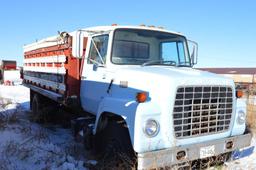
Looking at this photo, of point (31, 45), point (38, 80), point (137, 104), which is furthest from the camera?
point (31, 45)

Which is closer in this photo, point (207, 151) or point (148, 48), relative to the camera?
point (207, 151)

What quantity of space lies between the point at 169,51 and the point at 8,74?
95.4ft

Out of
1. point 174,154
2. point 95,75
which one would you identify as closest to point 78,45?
point 95,75

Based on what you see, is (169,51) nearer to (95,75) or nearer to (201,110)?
(95,75)

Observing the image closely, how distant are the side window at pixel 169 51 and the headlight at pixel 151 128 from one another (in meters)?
2.20

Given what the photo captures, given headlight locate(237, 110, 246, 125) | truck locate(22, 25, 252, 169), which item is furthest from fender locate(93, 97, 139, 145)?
headlight locate(237, 110, 246, 125)

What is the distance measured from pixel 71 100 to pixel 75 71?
0.63 m

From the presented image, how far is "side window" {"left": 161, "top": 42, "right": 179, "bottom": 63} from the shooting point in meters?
6.05

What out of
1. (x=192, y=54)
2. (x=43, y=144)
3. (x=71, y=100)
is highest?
(x=192, y=54)

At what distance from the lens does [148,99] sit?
4.36 metres

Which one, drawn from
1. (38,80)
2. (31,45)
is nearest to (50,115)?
(38,80)

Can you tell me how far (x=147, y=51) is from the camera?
19.2 ft

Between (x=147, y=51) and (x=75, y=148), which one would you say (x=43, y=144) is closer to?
(x=75, y=148)

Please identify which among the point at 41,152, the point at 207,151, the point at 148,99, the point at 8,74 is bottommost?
the point at 41,152
